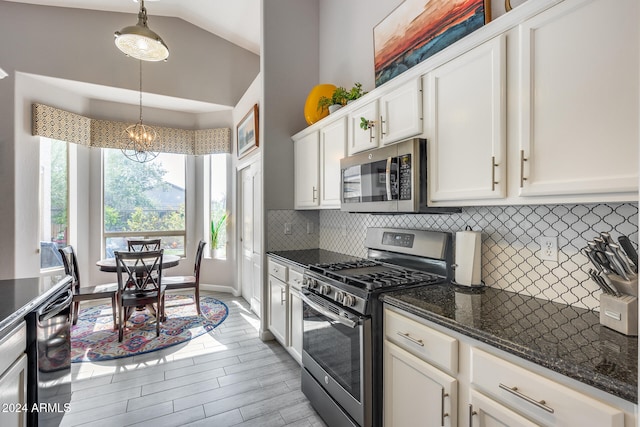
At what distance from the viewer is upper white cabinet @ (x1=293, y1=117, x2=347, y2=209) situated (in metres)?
2.55

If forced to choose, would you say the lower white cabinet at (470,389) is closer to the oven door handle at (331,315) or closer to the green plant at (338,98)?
the oven door handle at (331,315)

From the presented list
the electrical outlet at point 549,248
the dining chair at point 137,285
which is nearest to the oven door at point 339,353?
the electrical outlet at point 549,248

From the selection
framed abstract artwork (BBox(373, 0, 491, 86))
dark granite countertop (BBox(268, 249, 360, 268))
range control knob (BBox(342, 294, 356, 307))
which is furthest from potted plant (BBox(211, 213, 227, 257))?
range control knob (BBox(342, 294, 356, 307))

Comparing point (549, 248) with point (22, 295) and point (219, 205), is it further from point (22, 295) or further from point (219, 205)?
point (219, 205)

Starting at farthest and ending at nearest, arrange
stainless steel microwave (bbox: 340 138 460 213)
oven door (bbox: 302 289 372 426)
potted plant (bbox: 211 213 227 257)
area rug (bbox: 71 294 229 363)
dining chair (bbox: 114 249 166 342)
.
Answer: potted plant (bbox: 211 213 227 257) → dining chair (bbox: 114 249 166 342) → area rug (bbox: 71 294 229 363) → stainless steel microwave (bbox: 340 138 460 213) → oven door (bbox: 302 289 372 426)

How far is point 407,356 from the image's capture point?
1.43m

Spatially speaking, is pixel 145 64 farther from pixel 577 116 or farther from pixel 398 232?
pixel 577 116

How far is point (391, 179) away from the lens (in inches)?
72.2

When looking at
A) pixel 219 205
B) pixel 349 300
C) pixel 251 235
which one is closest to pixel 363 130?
pixel 349 300

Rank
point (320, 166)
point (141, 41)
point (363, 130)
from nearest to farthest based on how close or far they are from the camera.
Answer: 1. point (363, 130)
2. point (141, 41)
3. point (320, 166)

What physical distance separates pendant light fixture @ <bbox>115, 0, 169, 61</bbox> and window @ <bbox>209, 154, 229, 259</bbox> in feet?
8.56

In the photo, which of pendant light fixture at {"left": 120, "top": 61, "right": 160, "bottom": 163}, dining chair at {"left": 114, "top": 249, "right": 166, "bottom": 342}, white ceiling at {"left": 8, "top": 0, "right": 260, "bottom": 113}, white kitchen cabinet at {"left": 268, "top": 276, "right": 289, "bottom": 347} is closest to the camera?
white kitchen cabinet at {"left": 268, "top": 276, "right": 289, "bottom": 347}

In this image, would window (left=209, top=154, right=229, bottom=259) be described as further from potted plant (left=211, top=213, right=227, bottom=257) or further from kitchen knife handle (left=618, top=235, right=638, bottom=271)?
kitchen knife handle (left=618, top=235, right=638, bottom=271)

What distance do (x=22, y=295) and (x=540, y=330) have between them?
2380mm
